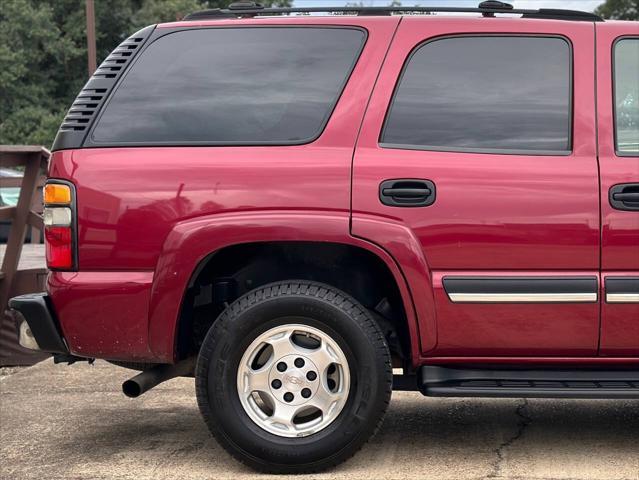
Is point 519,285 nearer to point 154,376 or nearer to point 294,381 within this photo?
point 294,381

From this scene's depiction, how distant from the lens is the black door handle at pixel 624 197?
4012mm

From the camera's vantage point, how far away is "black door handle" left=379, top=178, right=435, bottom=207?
4012 millimetres

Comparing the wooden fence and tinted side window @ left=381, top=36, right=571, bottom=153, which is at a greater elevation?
tinted side window @ left=381, top=36, right=571, bottom=153

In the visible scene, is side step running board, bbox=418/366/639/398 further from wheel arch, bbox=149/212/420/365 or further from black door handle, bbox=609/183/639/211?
black door handle, bbox=609/183/639/211

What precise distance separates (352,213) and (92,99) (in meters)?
1.23

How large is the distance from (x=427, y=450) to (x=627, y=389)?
0.94m

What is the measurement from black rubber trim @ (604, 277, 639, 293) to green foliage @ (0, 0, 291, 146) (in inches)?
1114

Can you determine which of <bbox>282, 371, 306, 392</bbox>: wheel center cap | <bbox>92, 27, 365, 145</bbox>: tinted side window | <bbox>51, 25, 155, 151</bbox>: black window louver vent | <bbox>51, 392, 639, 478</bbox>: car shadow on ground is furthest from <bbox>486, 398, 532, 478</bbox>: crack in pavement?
<bbox>51, 25, 155, 151</bbox>: black window louver vent

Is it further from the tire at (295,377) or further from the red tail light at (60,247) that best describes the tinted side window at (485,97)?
the red tail light at (60,247)

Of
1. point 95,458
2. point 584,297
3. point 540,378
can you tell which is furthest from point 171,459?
point 584,297

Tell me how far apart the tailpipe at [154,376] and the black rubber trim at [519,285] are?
1.31 m

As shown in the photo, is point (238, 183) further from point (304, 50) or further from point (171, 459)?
point (171, 459)

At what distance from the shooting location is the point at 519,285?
3.98 meters

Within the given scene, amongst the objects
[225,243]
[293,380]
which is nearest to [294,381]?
[293,380]
